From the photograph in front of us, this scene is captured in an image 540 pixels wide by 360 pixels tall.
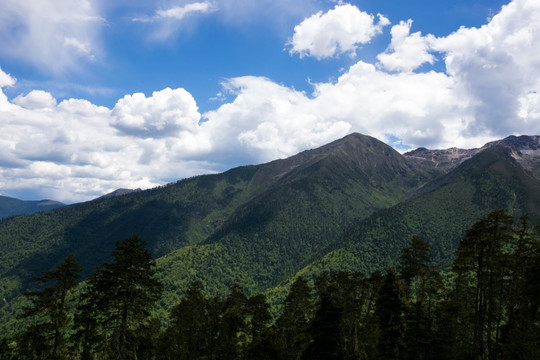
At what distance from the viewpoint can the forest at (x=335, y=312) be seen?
101 feet

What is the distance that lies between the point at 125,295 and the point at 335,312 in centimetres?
2087

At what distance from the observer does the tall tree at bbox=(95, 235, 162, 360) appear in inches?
1199

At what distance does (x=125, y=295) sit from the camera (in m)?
30.7

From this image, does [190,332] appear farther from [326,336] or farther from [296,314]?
[326,336]

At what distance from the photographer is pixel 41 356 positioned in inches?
2082

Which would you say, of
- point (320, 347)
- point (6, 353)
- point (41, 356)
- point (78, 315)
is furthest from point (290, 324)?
point (6, 353)

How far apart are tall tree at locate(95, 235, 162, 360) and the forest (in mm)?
91

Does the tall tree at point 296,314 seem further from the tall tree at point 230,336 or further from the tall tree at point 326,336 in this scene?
the tall tree at point 326,336

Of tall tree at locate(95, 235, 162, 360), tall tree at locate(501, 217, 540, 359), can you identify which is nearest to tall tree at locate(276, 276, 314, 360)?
tall tree at locate(95, 235, 162, 360)

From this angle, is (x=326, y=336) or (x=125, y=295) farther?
(x=326, y=336)

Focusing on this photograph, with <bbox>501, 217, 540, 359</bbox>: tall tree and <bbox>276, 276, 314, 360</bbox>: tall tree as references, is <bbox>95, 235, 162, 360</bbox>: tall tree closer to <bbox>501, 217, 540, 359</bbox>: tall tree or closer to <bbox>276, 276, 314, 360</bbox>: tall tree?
<bbox>276, 276, 314, 360</bbox>: tall tree

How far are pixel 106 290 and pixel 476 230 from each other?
1320 inches

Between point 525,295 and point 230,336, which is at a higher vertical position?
point 525,295

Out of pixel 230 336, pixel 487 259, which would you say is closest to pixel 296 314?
pixel 230 336
